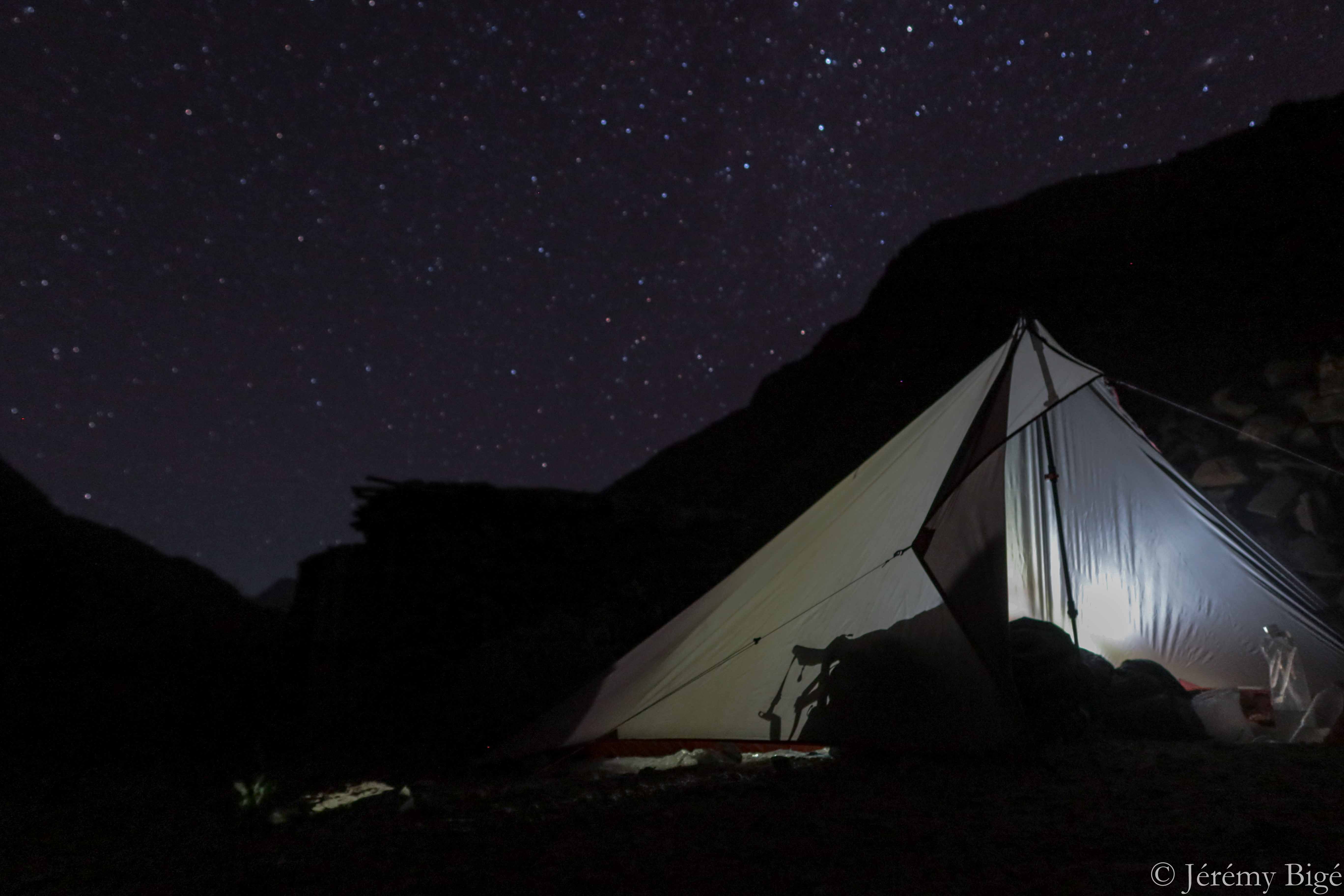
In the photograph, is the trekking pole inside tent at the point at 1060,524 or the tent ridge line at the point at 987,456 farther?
the trekking pole inside tent at the point at 1060,524

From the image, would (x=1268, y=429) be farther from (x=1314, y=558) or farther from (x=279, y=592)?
(x=279, y=592)

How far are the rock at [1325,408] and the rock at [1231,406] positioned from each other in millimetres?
425

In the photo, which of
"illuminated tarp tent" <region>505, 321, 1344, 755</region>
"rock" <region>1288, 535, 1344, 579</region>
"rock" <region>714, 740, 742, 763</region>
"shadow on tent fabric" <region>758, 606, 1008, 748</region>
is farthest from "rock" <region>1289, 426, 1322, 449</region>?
"rock" <region>714, 740, 742, 763</region>

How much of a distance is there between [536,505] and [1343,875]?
Result: 21.5 ft

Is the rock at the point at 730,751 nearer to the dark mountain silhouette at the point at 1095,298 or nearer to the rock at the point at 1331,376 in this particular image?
the dark mountain silhouette at the point at 1095,298

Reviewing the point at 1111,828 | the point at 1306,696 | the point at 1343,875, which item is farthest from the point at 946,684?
the point at 1306,696

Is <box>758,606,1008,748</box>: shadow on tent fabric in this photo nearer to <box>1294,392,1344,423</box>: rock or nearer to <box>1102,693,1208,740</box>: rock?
<box>1102,693,1208,740</box>: rock

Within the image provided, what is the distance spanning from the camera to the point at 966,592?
2.85 metres

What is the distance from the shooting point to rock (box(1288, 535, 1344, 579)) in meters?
4.93

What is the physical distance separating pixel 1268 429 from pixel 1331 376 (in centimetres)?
57

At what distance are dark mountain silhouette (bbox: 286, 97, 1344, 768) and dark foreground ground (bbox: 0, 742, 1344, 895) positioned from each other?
277 cm

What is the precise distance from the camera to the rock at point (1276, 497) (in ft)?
17.5

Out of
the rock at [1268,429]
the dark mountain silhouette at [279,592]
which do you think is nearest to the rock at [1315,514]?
the rock at [1268,429]

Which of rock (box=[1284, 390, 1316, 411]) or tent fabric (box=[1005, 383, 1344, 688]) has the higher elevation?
rock (box=[1284, 390, 1316, 411])
